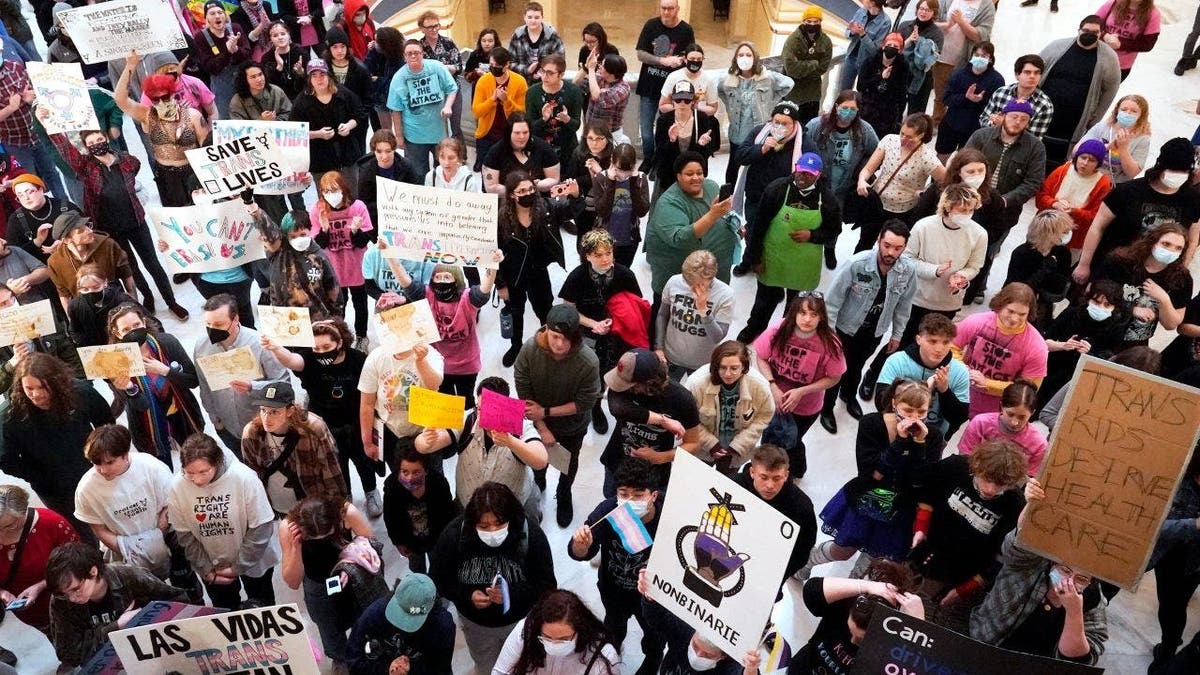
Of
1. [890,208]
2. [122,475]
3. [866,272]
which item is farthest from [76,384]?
[890,208]

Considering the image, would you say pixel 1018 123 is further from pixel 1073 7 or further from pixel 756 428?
pixel 1073 7

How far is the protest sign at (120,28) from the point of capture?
8.41 meters

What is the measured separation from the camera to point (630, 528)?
14.7ft

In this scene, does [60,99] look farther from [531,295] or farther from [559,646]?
[559,646]

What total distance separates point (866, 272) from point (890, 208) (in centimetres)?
170

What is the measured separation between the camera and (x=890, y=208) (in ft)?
25.5

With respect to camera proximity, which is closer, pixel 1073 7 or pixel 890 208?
pixel 890 208

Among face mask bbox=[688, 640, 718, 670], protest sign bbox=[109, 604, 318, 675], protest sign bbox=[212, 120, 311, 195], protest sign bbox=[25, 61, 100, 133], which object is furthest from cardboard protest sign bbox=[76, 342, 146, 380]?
face mask bbox=[688, 640, 718, 670]

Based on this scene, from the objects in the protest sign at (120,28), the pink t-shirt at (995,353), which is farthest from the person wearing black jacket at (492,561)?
the protest sign at (120,28)

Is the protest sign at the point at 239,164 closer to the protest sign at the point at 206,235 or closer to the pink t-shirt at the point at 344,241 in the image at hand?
the protest sign at the point at 206,235

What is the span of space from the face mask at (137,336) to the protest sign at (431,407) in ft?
6.39

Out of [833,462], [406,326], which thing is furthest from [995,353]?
[406,326]

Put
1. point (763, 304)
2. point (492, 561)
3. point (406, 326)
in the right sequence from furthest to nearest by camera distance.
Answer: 1. point (763, 304)
2. point (406, 326)
3. point (492, 561)

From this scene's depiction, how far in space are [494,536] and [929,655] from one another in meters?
1.94
